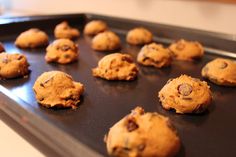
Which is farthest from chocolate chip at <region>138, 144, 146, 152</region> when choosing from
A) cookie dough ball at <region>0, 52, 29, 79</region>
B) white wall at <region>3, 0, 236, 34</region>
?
white wall at <region>3, 0, 236, 34</region>

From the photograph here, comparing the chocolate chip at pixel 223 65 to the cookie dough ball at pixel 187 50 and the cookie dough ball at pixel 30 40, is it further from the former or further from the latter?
the cookie dough ball at pixel 30 40

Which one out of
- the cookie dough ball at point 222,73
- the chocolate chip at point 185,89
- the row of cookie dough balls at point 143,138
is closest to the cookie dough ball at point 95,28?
the cookie dough ball at point 222,73

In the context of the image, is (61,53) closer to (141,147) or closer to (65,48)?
(65,48)

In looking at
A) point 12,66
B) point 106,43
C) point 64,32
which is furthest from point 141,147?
point 64,32

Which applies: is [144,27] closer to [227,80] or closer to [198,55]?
[198,55]

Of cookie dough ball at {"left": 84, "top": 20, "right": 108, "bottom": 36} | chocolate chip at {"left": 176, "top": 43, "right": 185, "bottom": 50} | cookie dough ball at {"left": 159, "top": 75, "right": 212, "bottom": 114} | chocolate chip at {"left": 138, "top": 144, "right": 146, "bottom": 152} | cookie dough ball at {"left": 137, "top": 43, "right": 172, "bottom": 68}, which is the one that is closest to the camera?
chocolate chip at {"left": 138, "top": 144, "right": 146, "bottom": 152}

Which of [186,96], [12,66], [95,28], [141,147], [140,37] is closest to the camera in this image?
[141,147]

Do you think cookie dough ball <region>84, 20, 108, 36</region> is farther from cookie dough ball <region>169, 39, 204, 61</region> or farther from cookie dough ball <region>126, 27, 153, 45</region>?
cookie dough ball <region>169, 39, 204, 61</region>
